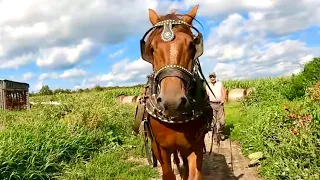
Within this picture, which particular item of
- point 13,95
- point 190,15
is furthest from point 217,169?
point 13,95

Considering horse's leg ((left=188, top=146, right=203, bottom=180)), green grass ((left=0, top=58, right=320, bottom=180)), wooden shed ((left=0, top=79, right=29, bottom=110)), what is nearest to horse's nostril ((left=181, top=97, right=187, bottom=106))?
horse's leg ((left=188, top=146, right=203, bottom=180))

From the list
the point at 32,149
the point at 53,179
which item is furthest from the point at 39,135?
the point at 53,179

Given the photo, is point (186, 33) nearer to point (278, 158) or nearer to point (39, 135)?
point (278, 158)

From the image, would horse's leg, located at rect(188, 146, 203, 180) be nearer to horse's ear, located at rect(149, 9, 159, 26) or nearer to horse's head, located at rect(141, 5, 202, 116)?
horse's head, located at rect(141, 5, 202, 116)

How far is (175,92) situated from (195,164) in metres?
1.27

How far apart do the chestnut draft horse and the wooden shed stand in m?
11.4

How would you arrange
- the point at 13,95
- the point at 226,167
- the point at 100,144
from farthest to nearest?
the point at 13,95 < the point at 100,144 < the point at 226,167

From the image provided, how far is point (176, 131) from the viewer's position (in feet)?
14.1

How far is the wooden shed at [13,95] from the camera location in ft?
48.6

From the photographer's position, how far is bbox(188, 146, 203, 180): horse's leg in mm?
4355

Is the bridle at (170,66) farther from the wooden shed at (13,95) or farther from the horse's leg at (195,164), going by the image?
the wooden shed at (13,95)

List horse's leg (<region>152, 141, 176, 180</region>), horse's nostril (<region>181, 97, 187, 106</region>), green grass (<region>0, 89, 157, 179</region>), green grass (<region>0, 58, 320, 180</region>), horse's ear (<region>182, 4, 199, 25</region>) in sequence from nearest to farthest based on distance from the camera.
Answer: horse's nostril (<region>181, 97, 187, 106</region>), horse's ear (<region>182, 4, 199, 25</region>), horse's leg (<region>152, 141, 176, 180</region>), green grass (<region>0, 58, 320, 180</region>), green grass (<region>0, 89, 157, 179</region>)

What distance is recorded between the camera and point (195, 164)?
14.4 feet

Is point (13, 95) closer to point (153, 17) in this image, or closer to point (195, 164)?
point (153, 17)
